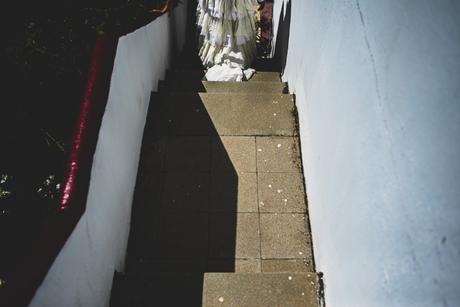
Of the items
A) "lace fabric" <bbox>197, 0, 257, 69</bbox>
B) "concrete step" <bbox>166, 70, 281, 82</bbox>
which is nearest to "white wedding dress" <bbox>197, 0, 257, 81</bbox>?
"lace fabric" <bbox>197, 0, 257, 69</bbox>

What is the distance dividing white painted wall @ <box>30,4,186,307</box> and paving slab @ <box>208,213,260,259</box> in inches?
35.9

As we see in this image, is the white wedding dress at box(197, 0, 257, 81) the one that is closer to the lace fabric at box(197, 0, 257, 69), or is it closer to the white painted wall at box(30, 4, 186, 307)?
the lace fabric at box(197, 0, 257, 69)

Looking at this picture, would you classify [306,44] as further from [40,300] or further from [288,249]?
[40,300]

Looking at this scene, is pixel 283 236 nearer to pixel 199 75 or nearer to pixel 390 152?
pixel 390 152

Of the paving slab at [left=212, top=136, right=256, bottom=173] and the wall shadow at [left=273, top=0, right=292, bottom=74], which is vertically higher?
the wall shadow at [left=273, top=0, right=292, bottom=74]

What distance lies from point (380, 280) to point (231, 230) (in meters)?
1.96

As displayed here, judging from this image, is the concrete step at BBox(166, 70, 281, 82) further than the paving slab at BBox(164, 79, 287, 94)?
Yes

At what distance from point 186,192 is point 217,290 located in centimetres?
124

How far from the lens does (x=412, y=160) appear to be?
150 cm

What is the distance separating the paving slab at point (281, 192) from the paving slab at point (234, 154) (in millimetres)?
239

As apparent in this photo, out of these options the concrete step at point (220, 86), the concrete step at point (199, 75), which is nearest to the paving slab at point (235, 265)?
the concrete step at point (220, 86)

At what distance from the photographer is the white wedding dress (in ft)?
17.5

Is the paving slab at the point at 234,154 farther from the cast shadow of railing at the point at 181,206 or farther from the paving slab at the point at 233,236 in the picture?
the paving slab at the point at 233,236

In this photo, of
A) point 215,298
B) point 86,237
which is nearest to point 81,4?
point 86,237
